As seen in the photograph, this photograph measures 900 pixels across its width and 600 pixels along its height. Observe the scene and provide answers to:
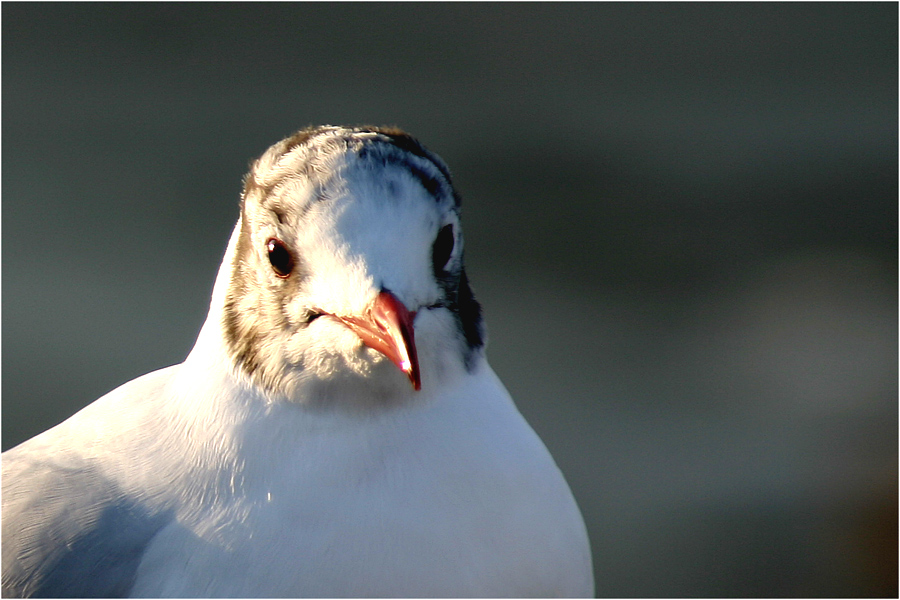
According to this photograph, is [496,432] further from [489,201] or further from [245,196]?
[489,201]

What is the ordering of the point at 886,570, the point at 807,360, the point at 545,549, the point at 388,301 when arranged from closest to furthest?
the point at 388,301 → the point at 545,549 → the point at 886,570 → the point at 807,360

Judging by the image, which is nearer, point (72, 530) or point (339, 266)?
point (339, 266)

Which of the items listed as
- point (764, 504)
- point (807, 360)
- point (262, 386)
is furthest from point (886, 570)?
point (262, 386)

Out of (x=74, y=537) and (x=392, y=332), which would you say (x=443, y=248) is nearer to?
(x=392, y=332)

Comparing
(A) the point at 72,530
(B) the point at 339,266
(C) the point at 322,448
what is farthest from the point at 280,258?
(A) the point at 72,530

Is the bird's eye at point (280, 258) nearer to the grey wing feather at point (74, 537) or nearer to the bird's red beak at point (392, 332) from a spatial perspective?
the bird's red beak at point (392, 332)

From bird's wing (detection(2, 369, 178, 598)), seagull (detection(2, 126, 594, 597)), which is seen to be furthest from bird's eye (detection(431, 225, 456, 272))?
bird's wing (detection(2, 369, 178, 598))

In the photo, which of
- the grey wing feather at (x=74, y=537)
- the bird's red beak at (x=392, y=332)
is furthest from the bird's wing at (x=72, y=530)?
the bird's red beak at (x=392, y=332)
